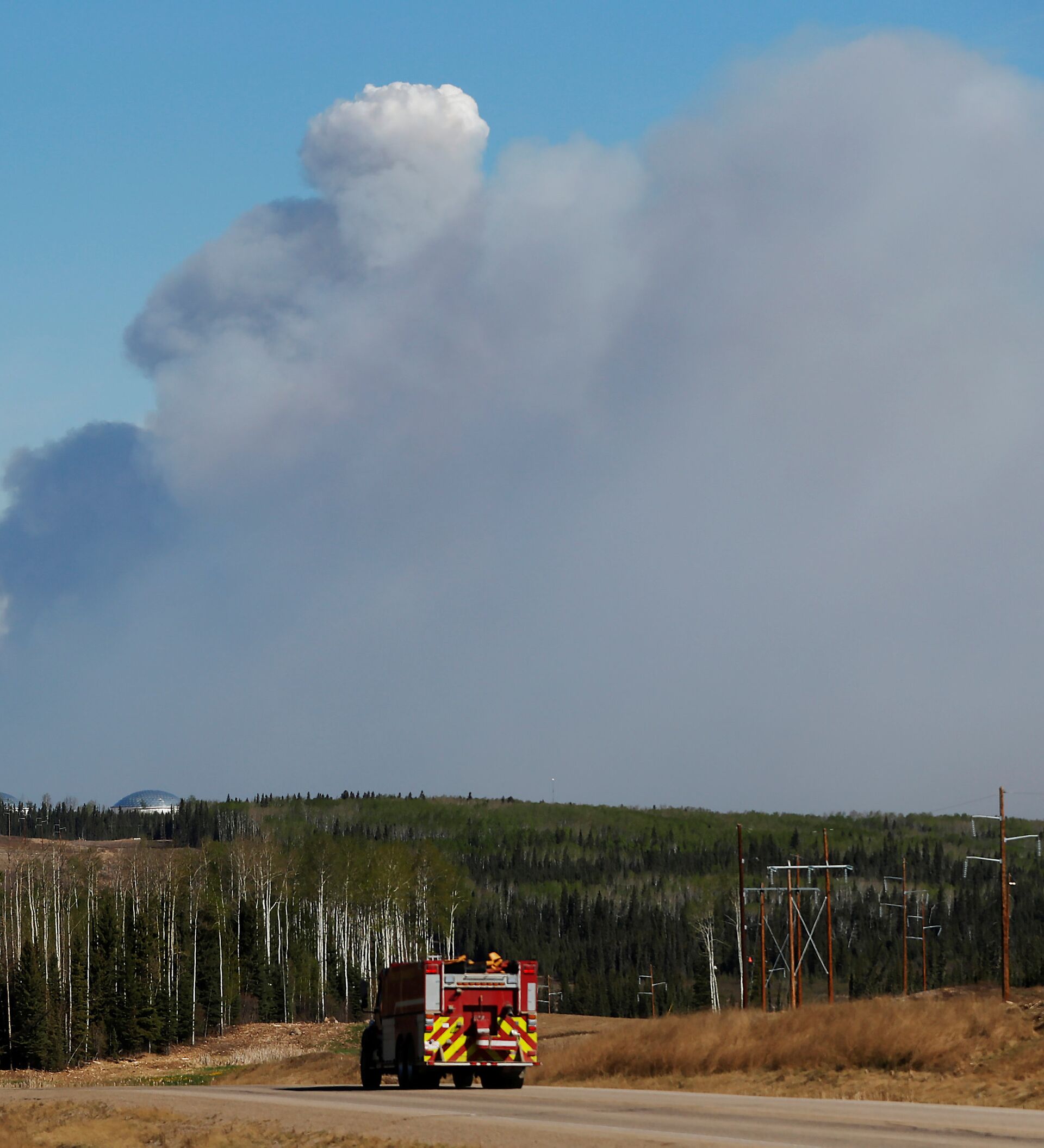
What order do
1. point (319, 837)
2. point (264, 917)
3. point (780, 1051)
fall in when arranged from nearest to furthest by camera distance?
point (780, 1051), point (264, 917), point (319, 837)

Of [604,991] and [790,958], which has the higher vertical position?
[790,958]

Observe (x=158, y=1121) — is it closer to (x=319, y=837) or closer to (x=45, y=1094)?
(x=45, y=1094)

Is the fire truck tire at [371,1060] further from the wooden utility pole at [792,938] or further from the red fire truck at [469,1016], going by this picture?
the wooden utility pole at [792,938]

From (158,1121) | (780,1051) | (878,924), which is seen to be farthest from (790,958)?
(878,924)

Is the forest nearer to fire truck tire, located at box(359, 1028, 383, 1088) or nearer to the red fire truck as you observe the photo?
fire truck tire, located at box(359, 1028, 383, 1088)

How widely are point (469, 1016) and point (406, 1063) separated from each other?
2898 mm

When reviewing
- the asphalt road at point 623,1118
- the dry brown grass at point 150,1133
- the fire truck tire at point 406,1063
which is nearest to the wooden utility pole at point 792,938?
the fire truck tire at point 406,1063

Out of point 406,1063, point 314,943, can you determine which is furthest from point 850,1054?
point 314,943

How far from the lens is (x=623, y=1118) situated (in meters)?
27.3

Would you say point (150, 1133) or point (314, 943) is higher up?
point (150, 1133)

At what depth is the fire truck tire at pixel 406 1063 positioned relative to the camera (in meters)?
38.1

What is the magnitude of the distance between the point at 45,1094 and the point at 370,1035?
10.8 metres

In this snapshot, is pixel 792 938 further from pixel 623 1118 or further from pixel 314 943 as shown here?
pixel 314 943

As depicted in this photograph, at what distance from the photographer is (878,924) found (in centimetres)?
A: 17112
